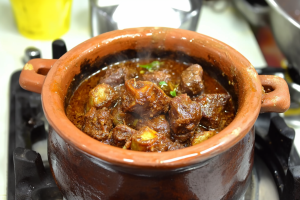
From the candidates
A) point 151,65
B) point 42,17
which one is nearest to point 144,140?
point 151,65

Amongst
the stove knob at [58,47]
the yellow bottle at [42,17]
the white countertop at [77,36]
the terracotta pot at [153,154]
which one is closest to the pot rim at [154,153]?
the terracotta pot at [153,154]

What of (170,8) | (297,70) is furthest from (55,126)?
(297,70)

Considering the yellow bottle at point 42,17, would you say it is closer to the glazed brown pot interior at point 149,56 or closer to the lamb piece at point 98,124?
the glazed brown pot interior at point 149,56

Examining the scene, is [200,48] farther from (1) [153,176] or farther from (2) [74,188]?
(2) [74,188]

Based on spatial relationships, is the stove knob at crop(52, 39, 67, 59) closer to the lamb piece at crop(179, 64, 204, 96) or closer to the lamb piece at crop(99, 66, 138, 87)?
the lamb piece at crop(99, 66, 138, 87)

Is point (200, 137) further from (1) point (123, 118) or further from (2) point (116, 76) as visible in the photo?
(2) point (116, 76)

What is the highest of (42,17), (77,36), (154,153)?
(154,153)

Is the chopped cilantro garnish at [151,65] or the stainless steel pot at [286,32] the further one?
the stainless steel pot at [286,32]
